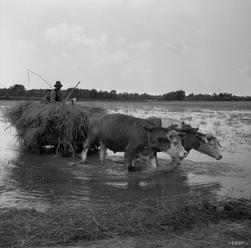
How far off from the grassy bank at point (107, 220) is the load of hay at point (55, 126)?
550 cm

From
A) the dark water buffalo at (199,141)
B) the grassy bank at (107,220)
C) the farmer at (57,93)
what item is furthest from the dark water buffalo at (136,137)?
the grassy bank at (107,220)

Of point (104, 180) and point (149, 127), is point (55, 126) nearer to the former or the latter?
point (149, 127)

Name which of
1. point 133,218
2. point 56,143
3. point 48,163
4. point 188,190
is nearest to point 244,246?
point 133,218

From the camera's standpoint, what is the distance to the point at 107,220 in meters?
5.80

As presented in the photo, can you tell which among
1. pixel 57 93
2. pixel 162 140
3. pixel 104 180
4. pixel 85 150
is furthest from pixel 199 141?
pixel 57 93

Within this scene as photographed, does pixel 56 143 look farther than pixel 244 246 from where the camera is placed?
Yes

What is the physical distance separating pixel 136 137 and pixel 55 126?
2.79 m

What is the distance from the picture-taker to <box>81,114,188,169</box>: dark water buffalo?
34.1 feet

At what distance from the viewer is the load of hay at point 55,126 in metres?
12.1

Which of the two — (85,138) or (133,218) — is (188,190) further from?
(85,138)

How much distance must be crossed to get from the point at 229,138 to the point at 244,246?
12.9 metres

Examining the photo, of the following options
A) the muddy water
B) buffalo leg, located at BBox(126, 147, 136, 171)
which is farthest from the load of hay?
buffalo leg, located at BBox(126, 147, 136, 171)

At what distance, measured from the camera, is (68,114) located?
12.2 metres

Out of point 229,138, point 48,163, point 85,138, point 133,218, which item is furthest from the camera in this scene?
point 229,138
